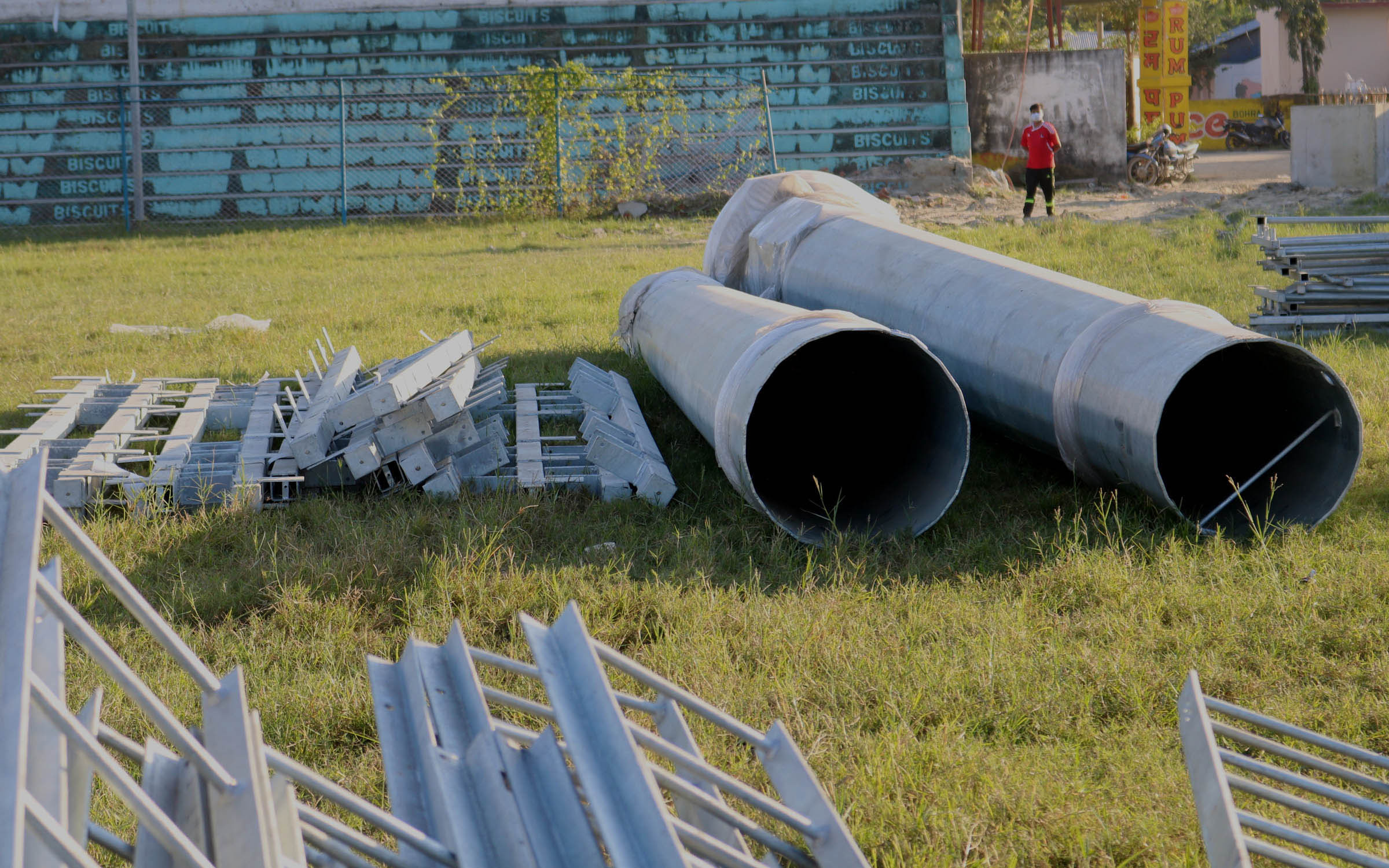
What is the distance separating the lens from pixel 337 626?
340 centimetres

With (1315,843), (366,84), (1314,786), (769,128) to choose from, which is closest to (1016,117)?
(769,128)

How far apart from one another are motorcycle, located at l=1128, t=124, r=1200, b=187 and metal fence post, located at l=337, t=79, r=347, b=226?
13299 mm

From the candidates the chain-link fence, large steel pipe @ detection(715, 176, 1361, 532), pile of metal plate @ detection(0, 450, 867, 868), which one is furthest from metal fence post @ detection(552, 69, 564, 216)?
pile of metal plate @ detection(0, 450, 867, 868)

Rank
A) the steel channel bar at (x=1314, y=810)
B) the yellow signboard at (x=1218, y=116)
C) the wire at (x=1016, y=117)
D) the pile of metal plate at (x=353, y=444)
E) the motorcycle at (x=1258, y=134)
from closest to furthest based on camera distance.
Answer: the steel channel bar at (x=1314, y=810), the pile of metal plate at (x=353, y=444), the wire at (x=1016, y=117), the motorcycle at (x=1258, y=134), the yellow signboard at (x=1218, y=116)

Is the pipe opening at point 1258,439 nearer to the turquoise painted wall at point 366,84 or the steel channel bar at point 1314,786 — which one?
the steel channel bar at point 1314,786

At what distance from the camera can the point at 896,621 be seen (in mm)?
3326

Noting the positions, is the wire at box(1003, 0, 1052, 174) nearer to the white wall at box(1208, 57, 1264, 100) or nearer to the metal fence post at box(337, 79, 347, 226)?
the metal fence post at box(337, 79, 347, 226)

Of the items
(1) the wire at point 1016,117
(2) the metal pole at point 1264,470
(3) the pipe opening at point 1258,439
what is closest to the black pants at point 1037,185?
(1) the wire at point 1016,117

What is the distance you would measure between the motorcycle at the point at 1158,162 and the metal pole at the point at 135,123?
16.2 m

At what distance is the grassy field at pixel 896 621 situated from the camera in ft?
8.31

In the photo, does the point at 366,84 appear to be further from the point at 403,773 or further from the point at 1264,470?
the point at 403,773

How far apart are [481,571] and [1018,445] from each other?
248cm

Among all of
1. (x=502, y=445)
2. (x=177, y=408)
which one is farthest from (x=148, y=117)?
(x=502, y=445)

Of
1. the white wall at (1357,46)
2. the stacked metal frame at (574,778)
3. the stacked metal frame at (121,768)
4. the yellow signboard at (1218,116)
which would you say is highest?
the white wall at (1357,46)
